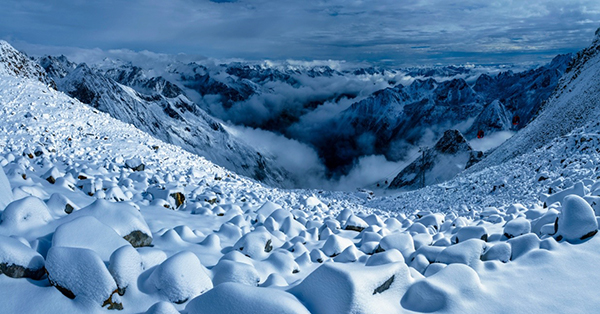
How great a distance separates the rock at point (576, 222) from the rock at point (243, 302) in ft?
14.3

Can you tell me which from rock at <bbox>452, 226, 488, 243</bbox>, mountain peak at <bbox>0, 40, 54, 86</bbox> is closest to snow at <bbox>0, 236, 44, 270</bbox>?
rock at <bbox>452, 226, 488, 243</bbox>

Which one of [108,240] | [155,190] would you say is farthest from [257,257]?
[155,190]

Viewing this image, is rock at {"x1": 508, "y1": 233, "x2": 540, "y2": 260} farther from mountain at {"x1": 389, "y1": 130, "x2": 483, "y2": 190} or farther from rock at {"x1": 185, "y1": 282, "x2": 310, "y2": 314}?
mountain at {"x1": 389, "y1": 130, "x2": 483, "y2": 190}

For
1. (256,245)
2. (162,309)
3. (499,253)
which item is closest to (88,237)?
(162,309)

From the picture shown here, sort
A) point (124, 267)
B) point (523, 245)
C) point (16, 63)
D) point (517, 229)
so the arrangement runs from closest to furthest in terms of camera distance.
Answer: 1. point (124, 267)
2. point (523, 245)
3. point (517, 229)
4. point (16, 63)

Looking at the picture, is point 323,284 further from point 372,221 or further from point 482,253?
point 372,221

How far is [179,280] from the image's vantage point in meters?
3.75

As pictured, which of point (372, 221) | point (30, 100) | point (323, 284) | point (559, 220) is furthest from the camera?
point (30, 100)

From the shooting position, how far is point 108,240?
4.20 metres

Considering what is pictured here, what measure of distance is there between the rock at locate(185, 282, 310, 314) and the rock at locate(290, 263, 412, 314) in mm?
263

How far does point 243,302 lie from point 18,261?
2.31 meters

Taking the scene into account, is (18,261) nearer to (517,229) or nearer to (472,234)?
(472,234)

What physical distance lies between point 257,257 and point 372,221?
4112 mm

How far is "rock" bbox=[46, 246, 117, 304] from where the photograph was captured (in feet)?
10.8
